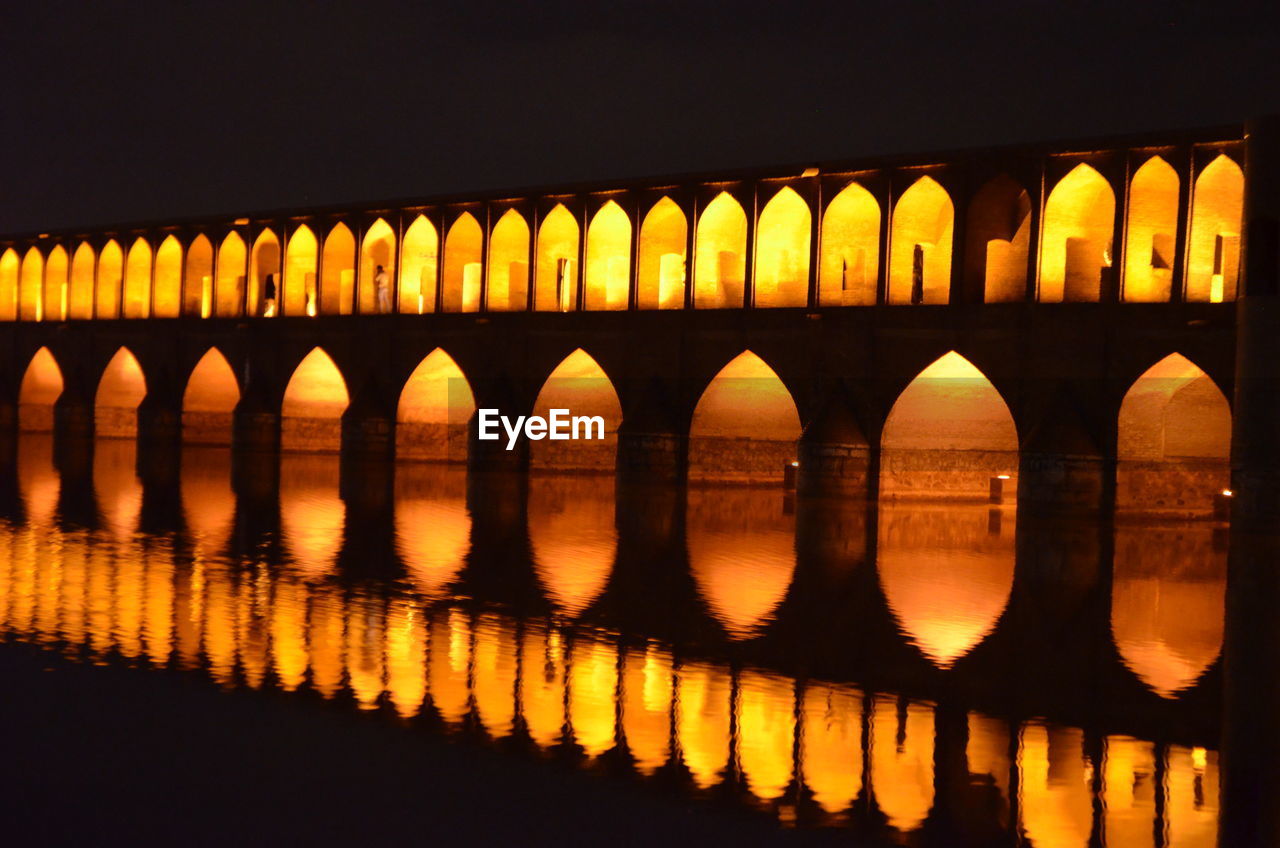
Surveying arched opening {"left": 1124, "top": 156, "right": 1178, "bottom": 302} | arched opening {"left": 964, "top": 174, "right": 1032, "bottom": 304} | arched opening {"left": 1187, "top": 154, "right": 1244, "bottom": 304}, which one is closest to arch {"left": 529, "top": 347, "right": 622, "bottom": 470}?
arched opening {"left": 964, "top": 174, "right": 1032, "bottom": 304}

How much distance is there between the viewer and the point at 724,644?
24.9 ft

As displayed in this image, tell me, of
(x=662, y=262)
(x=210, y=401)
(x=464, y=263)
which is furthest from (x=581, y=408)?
(x=210, y=401)

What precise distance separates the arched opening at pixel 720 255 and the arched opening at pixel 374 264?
6651 mm

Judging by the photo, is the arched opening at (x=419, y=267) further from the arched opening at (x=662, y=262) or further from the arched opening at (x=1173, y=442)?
the arched opening at (x=1173, y=442)

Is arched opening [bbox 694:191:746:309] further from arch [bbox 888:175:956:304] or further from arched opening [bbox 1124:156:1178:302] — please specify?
arched opening [bbox 1124:156:1178:302]

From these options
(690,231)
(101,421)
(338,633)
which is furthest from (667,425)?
(101,421)

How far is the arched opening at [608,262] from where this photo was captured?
22.6m

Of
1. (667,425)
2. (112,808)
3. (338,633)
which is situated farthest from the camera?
(667,425)

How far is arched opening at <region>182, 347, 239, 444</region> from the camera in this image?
2806 centimetres

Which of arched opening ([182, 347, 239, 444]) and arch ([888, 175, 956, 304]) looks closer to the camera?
arch ([888, 175, 956, 304])

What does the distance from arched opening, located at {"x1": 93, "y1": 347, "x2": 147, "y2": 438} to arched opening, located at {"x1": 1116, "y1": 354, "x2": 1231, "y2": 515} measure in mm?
20574

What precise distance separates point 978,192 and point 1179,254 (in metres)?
2.71

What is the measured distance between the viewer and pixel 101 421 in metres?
30.0

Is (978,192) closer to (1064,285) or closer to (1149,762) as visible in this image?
(1064,285)
